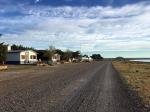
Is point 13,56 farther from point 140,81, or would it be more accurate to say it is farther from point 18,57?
point 140,81

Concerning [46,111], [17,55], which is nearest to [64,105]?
[46,111]

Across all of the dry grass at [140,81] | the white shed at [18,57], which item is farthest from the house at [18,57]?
the dry grass at [140,81]

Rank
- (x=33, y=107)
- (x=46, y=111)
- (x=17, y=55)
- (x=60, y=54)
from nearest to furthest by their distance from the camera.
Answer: (x=46, y=111), (x=33, y=107), (x=17, y=55), (x=60, y=54)

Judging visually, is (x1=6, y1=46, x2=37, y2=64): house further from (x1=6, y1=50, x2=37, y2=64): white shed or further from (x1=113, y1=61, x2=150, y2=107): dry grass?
(x1=113, y1=61, x2=150, y2=107): dry grass

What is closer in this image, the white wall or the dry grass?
the dry grass

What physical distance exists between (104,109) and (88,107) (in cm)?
66

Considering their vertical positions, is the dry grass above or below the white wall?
below

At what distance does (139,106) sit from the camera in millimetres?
11297

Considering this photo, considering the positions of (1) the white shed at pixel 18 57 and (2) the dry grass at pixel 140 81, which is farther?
(1) the white shed at pixel 18 57

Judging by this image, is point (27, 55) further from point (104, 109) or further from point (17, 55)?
point (104, 109)

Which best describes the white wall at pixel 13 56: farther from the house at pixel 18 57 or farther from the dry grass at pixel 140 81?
the dry grass at pixel 140 81

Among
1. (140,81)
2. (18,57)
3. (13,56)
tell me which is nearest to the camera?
(140,81)

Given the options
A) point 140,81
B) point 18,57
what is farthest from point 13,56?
point 140,81

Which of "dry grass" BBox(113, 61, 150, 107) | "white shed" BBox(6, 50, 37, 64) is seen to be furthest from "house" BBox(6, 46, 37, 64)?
"dry grass" BBox(113, 61, 150, 107)
